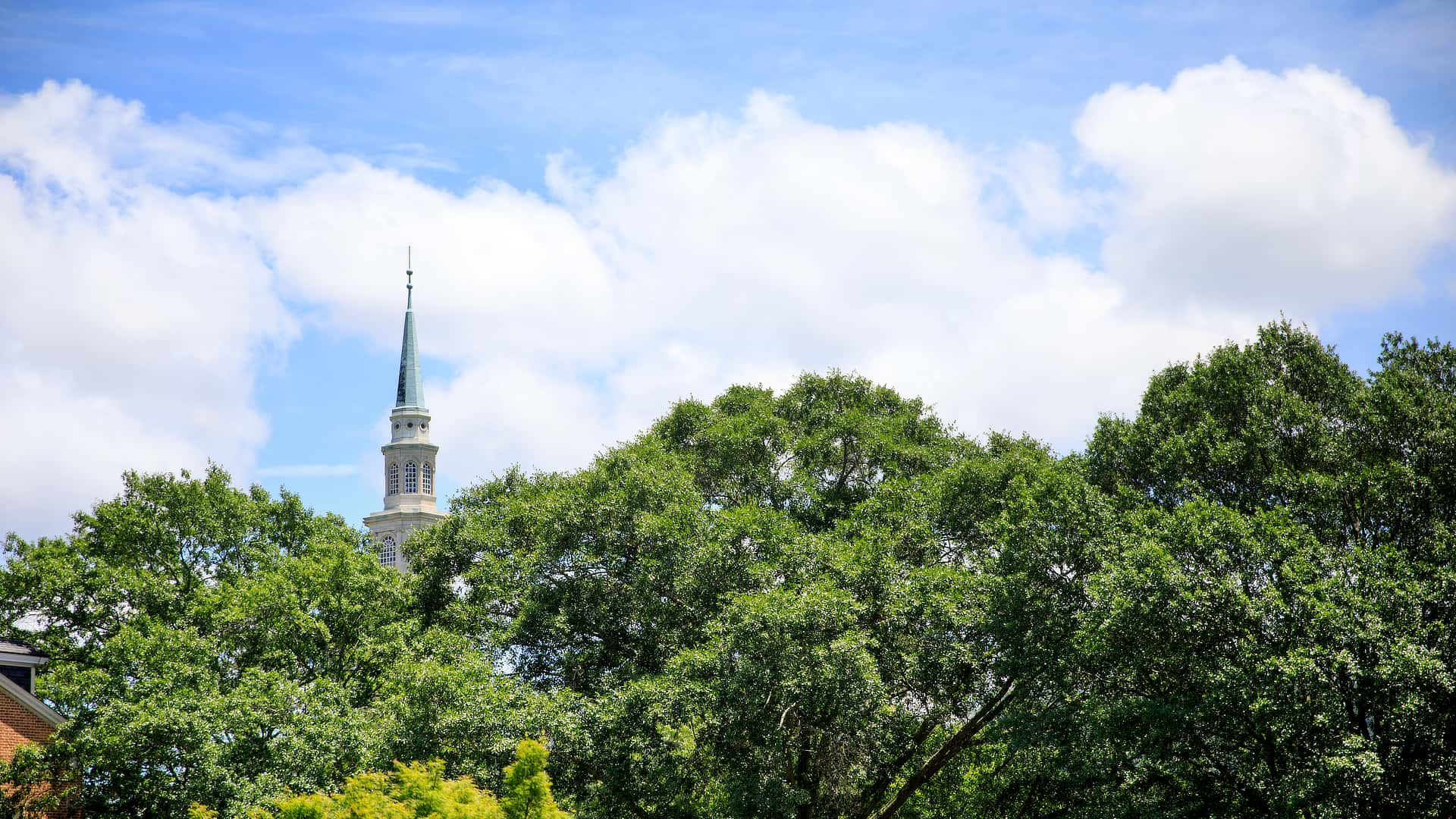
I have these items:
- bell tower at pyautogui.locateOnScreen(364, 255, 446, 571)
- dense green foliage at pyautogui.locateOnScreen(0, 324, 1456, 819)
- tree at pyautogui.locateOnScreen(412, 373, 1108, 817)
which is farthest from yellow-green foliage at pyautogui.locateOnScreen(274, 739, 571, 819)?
bell tower at pyautogui.locateOnScreen(364, 255, 446, 571)

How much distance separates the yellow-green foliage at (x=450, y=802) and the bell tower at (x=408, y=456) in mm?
102638

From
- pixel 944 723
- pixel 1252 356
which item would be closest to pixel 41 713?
pixel 944 723

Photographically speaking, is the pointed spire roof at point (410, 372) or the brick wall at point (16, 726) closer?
the brick wall at point (16, 726)

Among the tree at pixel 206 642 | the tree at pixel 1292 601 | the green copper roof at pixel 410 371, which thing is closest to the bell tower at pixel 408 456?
the green copper roof at pixel 410 371

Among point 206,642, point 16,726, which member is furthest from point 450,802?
point 16,726

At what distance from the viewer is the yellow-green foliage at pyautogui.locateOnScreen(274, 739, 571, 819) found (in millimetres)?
19500

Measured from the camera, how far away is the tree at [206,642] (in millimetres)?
29719

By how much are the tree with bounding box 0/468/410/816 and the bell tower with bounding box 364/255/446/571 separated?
8188 centimetres

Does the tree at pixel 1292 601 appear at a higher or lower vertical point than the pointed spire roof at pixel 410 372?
lower

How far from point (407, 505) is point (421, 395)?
1152 cm

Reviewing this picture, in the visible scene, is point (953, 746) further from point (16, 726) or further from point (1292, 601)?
point (16, 726)

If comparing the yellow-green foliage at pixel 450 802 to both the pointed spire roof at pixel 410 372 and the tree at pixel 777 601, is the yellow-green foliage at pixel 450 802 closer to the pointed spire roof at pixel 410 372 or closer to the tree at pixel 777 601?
the tree at pixel 777 601

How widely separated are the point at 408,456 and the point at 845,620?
100311 mm

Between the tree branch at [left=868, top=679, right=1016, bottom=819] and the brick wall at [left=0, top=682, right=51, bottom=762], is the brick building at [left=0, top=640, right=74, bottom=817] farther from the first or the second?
the tree branch at [left=868, top=679, right=1016, bottom=819]
